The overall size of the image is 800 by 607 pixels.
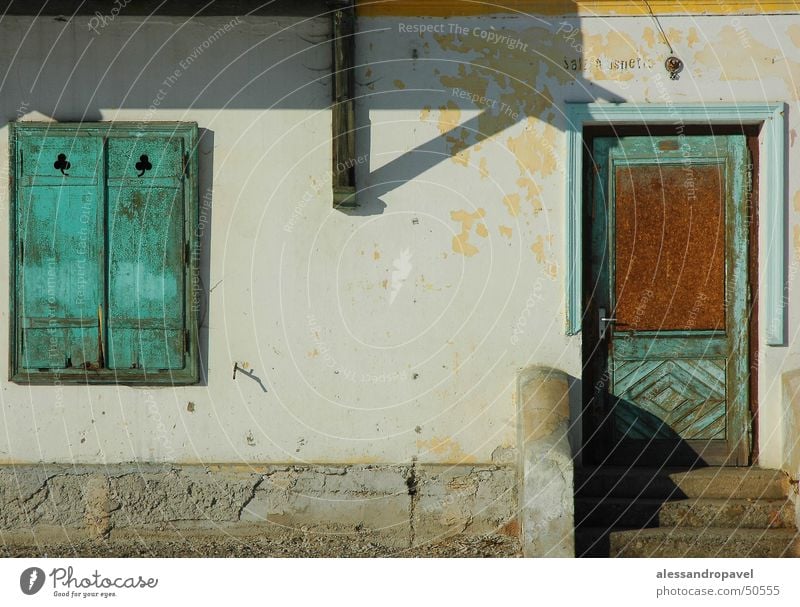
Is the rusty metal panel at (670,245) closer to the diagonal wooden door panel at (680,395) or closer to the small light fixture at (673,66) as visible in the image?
the diagonal wooden door panel at (680,395)

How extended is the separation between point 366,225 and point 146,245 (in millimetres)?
1489

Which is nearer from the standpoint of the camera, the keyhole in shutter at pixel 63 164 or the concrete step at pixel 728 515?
the concrete step at pixel 728 515

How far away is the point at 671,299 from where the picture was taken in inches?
297

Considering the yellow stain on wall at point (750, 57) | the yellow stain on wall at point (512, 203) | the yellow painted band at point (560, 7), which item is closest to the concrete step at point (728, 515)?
the yellow stain on wall at point (512, 203)

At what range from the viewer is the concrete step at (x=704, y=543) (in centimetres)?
687

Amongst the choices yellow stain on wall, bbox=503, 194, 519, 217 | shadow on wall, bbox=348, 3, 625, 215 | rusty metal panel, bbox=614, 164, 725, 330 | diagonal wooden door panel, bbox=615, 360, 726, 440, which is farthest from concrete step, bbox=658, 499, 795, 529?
shadow on wall, bbox=348, 3, 625, 215

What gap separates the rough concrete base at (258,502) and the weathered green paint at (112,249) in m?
0.71

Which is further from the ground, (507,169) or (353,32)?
(353,32)

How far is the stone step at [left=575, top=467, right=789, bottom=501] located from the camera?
23.9 feet

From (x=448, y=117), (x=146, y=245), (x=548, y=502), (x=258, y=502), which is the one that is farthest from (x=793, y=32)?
(x=258, y=502)

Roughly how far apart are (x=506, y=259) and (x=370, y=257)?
3.02ft

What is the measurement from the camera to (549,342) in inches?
293

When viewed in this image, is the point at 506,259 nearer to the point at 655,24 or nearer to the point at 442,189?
the point at 442,189
